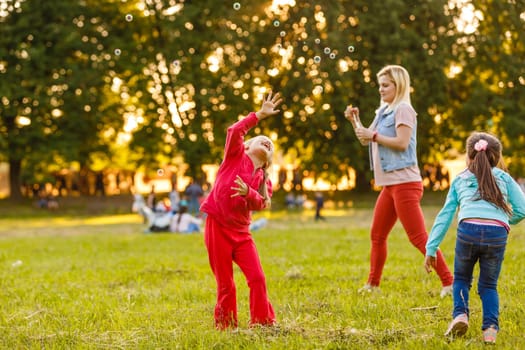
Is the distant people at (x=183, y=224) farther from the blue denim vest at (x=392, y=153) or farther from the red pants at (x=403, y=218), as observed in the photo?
the blue denim vest at (x=392, y=153)

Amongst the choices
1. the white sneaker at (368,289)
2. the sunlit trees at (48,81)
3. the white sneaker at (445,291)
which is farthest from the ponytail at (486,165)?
the sunlit trees at (48,81)

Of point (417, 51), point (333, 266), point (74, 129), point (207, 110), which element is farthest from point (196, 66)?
point (333, 266)

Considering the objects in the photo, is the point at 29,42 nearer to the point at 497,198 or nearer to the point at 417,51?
the point at 417,51

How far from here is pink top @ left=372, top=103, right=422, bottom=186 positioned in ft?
22.4

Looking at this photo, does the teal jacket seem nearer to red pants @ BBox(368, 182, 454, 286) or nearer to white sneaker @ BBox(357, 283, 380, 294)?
red pants @ BBox(368, 182, 454, 286)

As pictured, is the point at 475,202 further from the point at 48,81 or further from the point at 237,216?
the point at 48,81

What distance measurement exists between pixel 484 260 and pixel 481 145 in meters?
0.79

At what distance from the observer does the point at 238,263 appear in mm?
5465

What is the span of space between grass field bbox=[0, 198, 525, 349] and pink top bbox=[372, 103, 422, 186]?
3.58 ft

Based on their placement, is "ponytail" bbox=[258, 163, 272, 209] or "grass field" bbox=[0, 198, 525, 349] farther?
"ponytail" bbox=[258, 163, 272, 209]

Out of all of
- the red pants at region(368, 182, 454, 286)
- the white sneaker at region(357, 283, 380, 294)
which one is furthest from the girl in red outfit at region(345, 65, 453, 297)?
the white sneaker at region(357, 283, 380, 294)

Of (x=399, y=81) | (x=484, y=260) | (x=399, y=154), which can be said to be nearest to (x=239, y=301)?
(x=399, y=154)

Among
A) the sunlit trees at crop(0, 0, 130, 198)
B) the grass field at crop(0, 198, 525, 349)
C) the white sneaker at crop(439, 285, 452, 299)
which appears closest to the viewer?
the grass field at crop(0, 198, 525, 349)

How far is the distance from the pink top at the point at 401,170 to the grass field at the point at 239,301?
1.09 m
